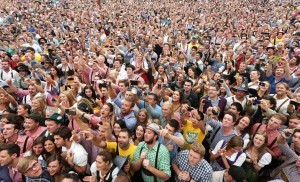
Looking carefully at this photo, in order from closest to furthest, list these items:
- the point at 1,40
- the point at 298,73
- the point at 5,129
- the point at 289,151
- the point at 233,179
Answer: the point at 233,179
the point at 289,151
the point at 5,129
the point at 298,73
the point at 1,40

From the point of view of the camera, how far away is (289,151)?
3.04 meters

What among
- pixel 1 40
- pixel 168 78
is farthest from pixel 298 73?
pixel 1 40

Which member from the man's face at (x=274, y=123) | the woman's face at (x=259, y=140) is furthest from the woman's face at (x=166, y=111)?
the man's face at (x=274, y=123)

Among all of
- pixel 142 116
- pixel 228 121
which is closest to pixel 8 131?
pixel 142 116

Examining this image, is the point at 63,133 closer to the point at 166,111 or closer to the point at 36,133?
the point at 36,133

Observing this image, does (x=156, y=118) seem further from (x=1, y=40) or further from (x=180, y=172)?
(x=1, y=40)

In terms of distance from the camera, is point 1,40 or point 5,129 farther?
point 1,40

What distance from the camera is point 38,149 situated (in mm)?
2986

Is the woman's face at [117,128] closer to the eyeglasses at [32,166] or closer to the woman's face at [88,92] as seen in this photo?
the eyeglasses at [32,166]

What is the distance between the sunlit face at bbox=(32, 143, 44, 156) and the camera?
9.79 ft

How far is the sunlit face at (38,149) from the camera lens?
2984 millimetres

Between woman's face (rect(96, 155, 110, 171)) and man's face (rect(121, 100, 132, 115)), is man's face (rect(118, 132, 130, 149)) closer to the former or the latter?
woman's face (rect(96, 155, 110, 171))

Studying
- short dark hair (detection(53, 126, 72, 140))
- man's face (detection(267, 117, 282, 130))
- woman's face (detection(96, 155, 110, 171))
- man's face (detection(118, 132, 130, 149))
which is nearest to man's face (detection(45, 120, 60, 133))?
short dark hair (detection(53, 126, 72, 140))

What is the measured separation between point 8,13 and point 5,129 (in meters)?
11.3
